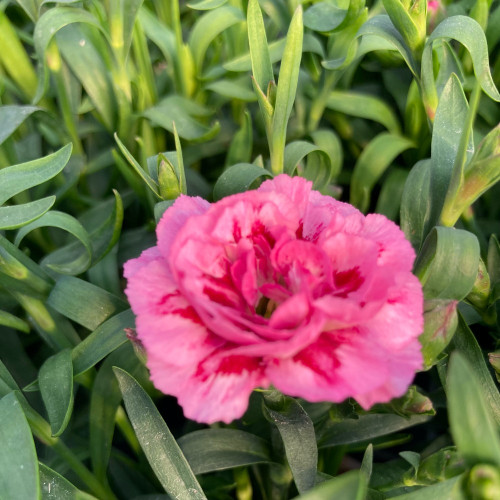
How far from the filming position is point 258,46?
24.3 inches

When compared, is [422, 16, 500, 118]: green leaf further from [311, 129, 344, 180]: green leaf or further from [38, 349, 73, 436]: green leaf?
[38, 349, 73, 436]: green leaf

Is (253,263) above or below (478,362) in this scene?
above

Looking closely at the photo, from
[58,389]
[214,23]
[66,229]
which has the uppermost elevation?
[214,23]

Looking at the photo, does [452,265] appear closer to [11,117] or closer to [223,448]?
[223,448]

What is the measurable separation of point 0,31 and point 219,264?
616 mm

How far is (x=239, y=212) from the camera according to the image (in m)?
0.44

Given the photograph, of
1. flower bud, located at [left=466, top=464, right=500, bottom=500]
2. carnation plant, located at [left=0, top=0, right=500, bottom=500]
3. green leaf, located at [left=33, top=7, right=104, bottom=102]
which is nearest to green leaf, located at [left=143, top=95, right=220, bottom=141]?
carnation plant, located at [left=0, top=0, right=500, bottom=500]

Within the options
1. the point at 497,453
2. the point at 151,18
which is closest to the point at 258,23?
the point at 151,18

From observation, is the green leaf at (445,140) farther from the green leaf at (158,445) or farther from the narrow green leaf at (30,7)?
the narrow green leaf at (30,7)

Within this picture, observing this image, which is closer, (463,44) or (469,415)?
(469,415)

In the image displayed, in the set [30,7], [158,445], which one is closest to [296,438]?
[158,445]

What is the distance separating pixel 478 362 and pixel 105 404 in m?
0.39

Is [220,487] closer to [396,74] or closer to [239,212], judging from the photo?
[239,212]

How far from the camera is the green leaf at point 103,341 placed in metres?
0.57
